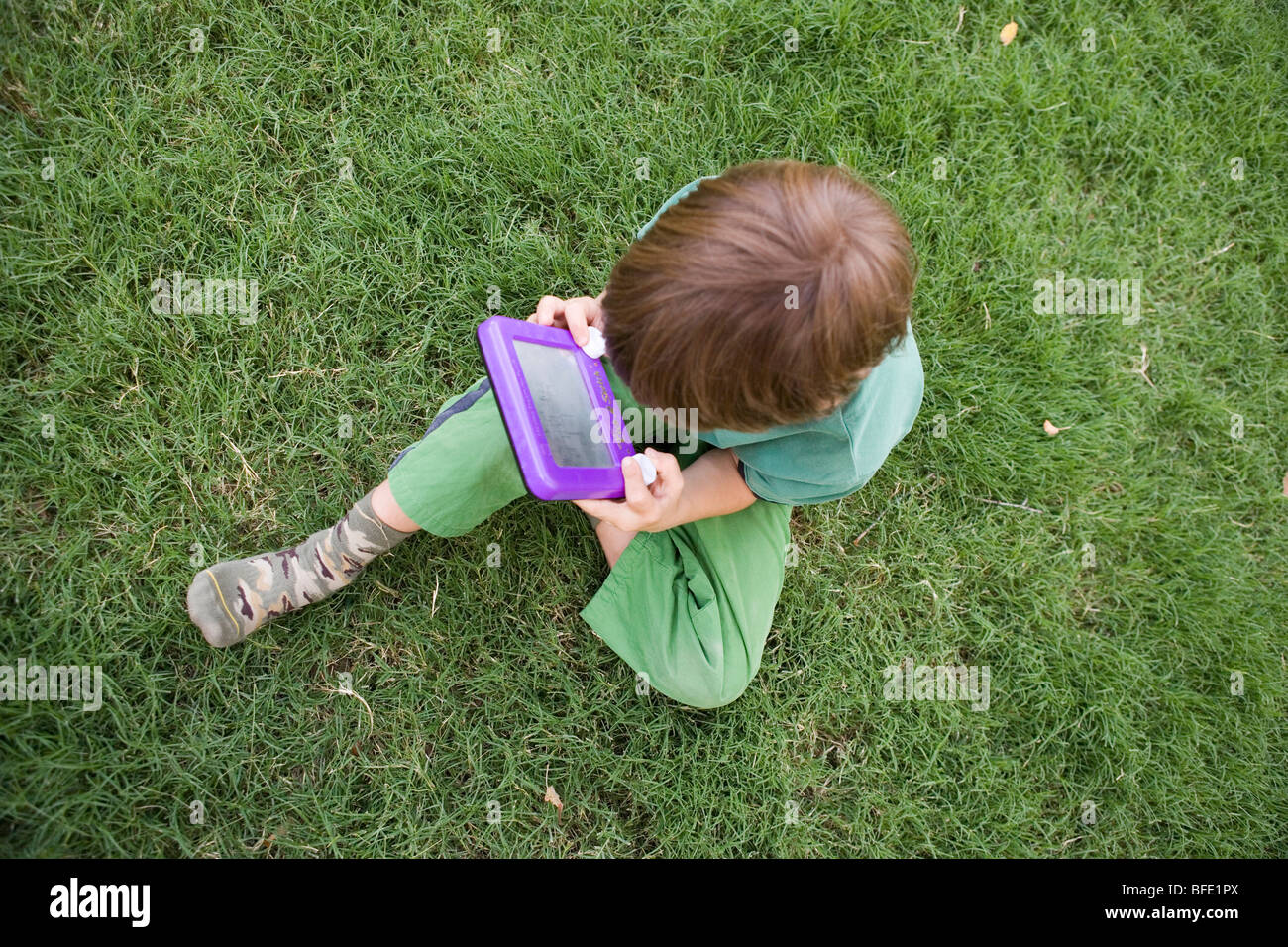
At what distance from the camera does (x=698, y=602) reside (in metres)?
1.93

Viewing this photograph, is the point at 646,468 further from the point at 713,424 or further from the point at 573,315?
the point at 573,315

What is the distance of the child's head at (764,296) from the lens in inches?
50.0

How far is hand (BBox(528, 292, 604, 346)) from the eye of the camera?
1781 millimetres

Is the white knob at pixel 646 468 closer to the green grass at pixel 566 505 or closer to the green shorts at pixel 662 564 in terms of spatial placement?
the green shorts at pixel 662 564

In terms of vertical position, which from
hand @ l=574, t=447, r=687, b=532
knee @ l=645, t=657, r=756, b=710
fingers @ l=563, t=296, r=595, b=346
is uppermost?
fingers @ l=563, t=296, r=595, b=346

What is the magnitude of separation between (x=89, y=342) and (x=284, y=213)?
0.64m

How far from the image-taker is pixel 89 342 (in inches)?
87.7

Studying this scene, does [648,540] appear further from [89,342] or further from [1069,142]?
[1069,142]

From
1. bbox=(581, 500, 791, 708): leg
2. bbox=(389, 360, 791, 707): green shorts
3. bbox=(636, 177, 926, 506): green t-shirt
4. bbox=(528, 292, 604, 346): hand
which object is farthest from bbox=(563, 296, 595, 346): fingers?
bbox=(581, 500, 791, 708): leg

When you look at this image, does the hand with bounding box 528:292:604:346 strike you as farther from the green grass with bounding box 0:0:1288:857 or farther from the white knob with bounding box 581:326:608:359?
the green grass with bounding box 0:0:1288:857

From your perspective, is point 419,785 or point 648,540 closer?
point 648,540

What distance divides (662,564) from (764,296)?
0.87m

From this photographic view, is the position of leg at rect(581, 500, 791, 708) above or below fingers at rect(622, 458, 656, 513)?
below
